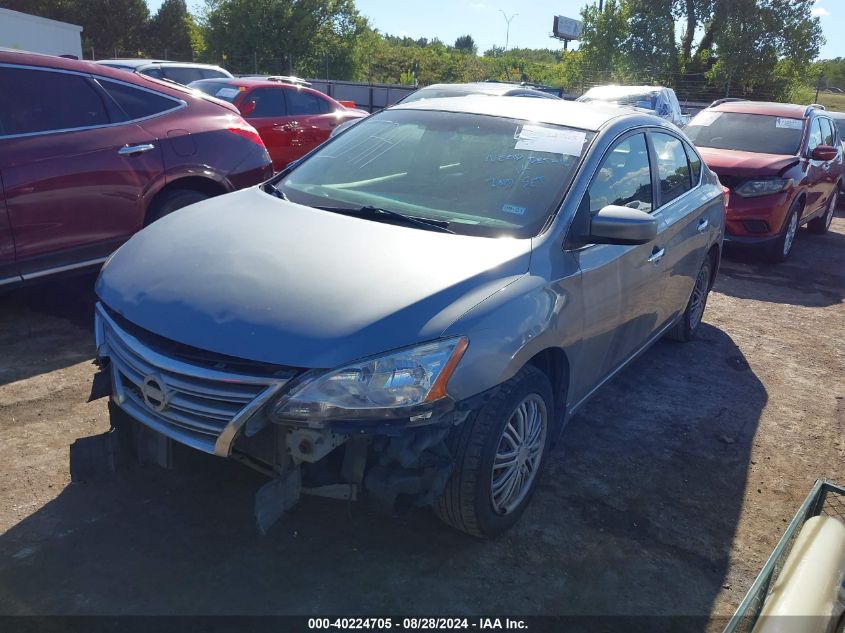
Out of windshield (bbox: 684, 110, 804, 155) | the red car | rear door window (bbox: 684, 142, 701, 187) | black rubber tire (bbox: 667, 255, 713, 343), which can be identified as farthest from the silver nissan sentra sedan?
the red car

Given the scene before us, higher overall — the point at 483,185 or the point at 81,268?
the point at 483,185

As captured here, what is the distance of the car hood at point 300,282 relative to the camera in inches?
96.9

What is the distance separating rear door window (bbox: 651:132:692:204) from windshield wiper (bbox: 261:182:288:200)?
2.14 meters

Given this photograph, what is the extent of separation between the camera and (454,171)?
356cm

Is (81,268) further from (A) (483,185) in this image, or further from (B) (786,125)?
(B) (786,125)

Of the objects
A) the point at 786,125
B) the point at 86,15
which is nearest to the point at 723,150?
the point at 786,125

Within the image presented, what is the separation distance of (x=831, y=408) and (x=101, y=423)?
4275 mm

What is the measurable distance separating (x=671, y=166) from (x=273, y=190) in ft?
7.95

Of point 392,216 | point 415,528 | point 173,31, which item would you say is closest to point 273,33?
point 173,31

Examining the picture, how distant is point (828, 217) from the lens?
10773 millimetres

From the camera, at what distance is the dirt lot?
104 inches

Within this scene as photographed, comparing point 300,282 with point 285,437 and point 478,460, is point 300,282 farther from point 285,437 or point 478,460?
point 478,460

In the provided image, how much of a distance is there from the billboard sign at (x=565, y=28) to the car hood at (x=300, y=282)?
174 feet

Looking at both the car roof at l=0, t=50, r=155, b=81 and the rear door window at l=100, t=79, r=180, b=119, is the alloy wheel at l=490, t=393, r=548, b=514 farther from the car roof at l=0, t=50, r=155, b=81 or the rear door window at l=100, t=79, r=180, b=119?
the car roof at l=0, t=50, r=155, b=81
